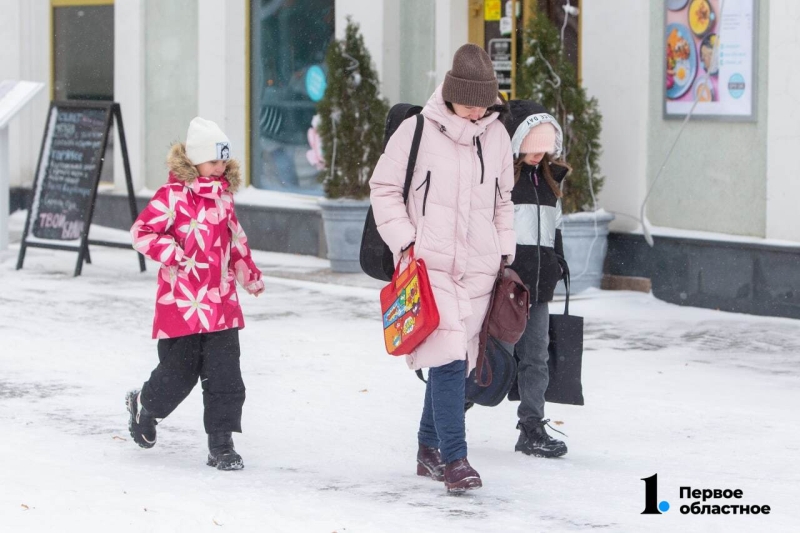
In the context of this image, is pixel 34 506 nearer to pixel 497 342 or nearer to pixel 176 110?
pixel 497 342

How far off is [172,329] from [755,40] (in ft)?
17.4

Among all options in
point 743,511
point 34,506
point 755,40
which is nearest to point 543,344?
point 743,511

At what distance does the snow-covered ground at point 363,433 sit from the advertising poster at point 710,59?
4.53 feet

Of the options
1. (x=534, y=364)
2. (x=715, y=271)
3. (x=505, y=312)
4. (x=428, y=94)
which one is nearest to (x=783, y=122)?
(x=715, y=271)

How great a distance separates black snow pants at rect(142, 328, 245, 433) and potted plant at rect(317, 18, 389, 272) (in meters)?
5.99

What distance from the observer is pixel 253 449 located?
20.2 ft

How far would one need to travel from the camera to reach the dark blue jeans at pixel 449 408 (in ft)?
17.6

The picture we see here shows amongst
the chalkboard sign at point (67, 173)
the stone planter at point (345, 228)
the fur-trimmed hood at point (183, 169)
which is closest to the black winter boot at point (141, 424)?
the fur-trimmed hood at point (183, 169)

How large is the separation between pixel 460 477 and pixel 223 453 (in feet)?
3.28

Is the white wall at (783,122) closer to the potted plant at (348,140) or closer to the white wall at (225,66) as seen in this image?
the potted plant at (348,140)

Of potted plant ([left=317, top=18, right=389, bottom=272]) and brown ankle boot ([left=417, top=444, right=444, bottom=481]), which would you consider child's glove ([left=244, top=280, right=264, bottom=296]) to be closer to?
brown ankle boot ([left=417, top=444, right=444, bottom=481])

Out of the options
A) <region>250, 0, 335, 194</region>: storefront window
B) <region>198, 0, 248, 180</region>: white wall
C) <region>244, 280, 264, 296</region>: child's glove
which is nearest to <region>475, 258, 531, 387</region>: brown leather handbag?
<region>244, 280, 264, 296</region>: child's glove

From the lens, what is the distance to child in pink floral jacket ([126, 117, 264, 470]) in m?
5.75

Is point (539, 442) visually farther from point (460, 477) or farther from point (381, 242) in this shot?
point (381, 242)
